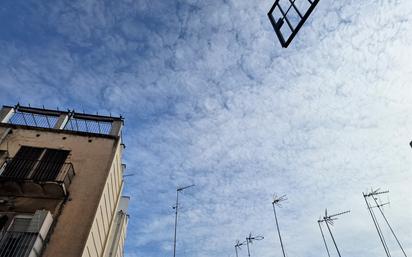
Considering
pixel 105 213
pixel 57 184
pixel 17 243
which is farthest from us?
pixel 105 213

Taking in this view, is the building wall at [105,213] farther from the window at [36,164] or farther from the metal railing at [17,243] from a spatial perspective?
the window at [36,164]

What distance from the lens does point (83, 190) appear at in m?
14.5

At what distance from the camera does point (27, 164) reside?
14.9m

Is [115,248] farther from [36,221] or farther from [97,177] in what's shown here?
[36,221]

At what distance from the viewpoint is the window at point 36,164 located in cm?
1440

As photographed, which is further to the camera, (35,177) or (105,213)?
(105,213)

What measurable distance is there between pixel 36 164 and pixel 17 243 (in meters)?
4.75

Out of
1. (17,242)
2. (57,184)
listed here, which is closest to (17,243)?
(17,242)

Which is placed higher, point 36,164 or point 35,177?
point 36,164

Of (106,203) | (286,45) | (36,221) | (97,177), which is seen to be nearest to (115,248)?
(106,203)

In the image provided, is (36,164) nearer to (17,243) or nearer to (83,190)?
(83,190)

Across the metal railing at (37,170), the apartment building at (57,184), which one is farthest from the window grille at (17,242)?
the metal railing at (37,170)

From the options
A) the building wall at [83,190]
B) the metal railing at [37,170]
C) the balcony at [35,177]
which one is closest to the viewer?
the building wall at [83,190]

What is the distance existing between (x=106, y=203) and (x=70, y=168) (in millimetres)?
2651
